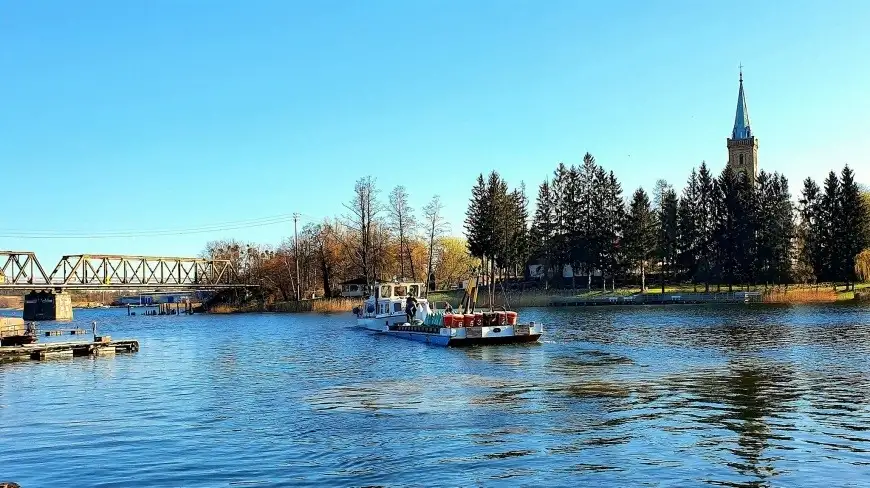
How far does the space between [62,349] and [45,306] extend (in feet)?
218

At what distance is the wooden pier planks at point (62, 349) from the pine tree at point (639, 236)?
75.8m

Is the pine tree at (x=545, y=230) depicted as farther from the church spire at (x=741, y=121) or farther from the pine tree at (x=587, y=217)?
the church spire at (x=741, y=121)

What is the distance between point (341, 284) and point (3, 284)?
4421 centimetres

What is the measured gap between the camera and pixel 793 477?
45.6 feet

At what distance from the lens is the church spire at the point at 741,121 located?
166 m

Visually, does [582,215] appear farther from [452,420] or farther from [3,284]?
[452,420]

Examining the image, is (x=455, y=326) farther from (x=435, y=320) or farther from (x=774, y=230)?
(x=774, y=230)

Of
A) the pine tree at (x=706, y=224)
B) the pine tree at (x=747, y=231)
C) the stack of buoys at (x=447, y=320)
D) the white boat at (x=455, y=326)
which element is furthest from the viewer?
the pine tree at (x=706, y=224)

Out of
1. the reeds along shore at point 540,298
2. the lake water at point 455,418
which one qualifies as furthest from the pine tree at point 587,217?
the lake water at point 455,418

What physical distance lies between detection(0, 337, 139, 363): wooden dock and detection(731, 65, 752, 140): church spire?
150032 millimetres

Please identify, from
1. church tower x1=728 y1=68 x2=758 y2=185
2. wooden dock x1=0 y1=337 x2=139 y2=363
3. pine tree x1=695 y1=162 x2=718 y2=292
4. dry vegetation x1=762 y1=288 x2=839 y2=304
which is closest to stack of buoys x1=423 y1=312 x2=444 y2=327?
wooden dock x1=0 y1=337 x2=139 y2=363

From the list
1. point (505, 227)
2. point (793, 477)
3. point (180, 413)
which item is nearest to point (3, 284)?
point (505, 227)

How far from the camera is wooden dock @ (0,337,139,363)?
39.3 m

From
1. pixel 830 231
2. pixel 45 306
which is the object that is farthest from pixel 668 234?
pixel 45 306
